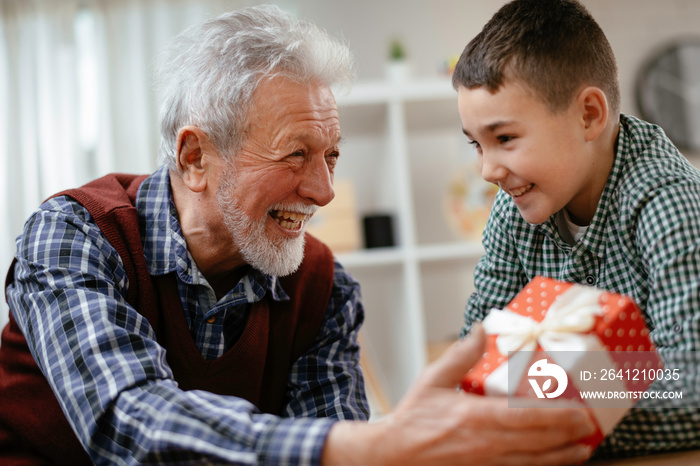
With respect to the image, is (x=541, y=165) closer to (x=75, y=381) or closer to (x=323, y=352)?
(x=323, y=352)

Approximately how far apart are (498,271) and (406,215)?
1164 millimetres

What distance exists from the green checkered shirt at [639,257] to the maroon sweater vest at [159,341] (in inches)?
14.6

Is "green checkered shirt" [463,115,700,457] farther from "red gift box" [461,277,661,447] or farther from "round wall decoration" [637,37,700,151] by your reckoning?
"round wall decoration" [637,37,700,151]

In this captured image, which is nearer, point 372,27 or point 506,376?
point 506,376

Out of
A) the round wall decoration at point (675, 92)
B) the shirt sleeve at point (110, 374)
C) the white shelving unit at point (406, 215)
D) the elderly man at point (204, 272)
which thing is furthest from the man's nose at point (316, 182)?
the round wall decoration at point (675, 92)

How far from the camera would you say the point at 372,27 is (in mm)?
2895

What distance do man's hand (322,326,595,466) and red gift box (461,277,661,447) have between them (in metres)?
0.03

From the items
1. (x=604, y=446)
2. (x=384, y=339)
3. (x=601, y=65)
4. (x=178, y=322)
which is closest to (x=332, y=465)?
(x=604, y=446)

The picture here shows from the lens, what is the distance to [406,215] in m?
2.28

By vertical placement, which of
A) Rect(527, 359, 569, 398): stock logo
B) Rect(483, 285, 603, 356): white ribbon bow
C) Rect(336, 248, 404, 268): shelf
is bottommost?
Rect(336, 248, 404, 268): shelf

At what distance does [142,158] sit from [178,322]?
1903 mm

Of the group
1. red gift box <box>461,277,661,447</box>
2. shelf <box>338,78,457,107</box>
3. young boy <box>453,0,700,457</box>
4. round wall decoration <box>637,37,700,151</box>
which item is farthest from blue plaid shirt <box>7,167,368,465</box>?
round wall decoration <box>637,37,700,151</box>

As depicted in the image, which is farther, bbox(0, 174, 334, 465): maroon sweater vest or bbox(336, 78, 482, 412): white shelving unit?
bbox(336, 78, 482, 412): white shelving unit

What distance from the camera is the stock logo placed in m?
0.69
